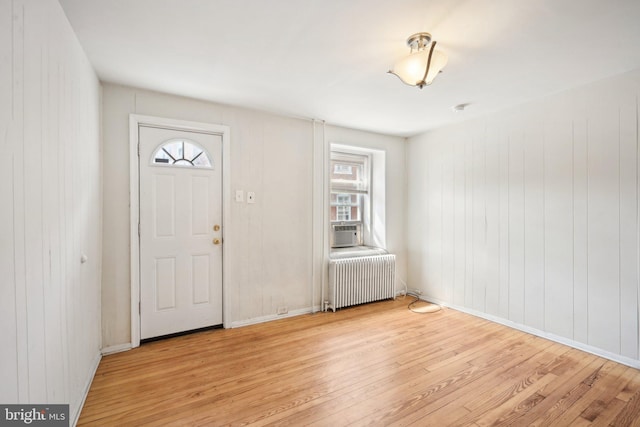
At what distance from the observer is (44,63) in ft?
4.68

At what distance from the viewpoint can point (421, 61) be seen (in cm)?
198

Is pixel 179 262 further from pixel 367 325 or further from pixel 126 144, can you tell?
pixel 367 325

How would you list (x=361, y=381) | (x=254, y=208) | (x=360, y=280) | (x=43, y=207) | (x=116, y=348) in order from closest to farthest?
(x=43, y=207) → (x=361, y=381) → (x=116, y=348) → (x=254, y=208) → (x=360, y=280)

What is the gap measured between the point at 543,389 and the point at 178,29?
140 inches

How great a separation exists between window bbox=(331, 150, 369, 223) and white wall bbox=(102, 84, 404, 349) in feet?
1.16

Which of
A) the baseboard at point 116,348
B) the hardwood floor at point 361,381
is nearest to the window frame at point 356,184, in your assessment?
the hardwood floor at point 361,381

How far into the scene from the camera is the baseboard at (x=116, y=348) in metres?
2.65

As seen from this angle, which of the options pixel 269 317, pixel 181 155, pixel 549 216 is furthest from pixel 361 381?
pixel 181 155

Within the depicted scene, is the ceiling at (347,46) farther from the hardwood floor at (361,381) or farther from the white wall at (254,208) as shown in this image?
the hardwood floor at (361,381)

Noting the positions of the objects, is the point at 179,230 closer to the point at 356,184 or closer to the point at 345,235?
the point at 345,235

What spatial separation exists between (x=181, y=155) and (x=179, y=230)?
30.6 inches

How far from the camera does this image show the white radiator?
384 centimetres

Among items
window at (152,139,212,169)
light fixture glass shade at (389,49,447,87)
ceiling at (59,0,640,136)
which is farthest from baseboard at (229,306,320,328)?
light fixture glass shade at (389,49,447,87)

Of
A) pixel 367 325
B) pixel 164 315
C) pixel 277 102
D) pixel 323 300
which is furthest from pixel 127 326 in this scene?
pixel 277 102
